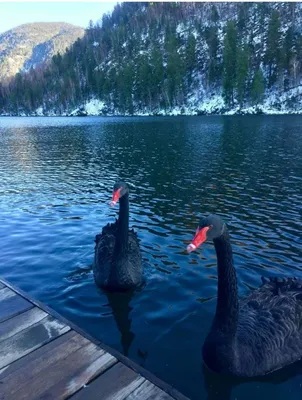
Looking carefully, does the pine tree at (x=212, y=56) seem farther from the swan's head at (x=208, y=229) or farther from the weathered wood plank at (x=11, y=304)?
the swan's head at (x=208, y=229)

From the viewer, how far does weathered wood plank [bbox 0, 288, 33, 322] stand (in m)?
6.68

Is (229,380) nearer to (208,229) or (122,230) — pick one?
(208,229)

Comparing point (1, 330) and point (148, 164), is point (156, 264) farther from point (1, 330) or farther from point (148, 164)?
point (148, 164)

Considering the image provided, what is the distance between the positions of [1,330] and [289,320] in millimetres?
5756

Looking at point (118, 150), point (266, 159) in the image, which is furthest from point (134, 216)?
point (118, 150)

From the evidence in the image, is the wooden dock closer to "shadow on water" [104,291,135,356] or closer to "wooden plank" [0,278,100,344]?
"wooden plank" [0,278,100,344]

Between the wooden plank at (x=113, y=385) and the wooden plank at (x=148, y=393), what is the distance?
0.07 m

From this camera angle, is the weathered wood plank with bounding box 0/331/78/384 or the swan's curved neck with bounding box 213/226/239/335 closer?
the weathered wood plank with bounding box 0/331/78/384

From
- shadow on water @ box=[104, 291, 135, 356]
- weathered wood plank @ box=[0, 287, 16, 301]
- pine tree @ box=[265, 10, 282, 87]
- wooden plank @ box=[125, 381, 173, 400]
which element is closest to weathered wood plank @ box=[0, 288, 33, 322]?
weathered wood plank @ box=[0, 287, 16, 301]

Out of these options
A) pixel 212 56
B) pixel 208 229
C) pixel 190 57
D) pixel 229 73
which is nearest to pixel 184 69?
pixel 190 57

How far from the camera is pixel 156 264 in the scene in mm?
11328

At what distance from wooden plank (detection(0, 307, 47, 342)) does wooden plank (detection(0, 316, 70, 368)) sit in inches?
4.8

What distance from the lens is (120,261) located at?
8938mm

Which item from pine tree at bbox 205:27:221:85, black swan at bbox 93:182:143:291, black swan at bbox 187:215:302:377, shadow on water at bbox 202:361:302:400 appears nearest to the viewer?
black swan at bbox 187:215:302:377
